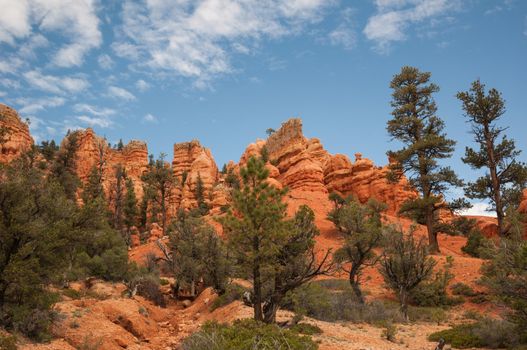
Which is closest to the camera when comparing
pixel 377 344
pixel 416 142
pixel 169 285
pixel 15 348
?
pixel 15 348

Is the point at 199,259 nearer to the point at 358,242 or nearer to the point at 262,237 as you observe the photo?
the point at 358,242

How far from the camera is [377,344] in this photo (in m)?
13.4

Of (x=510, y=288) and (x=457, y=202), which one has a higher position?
(x=457, y=202)

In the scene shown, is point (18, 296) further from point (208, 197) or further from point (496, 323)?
point (208, 197)

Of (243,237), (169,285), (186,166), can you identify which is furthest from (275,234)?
(186,166)

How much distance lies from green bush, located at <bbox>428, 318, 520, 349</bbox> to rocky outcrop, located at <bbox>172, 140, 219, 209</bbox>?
152 feet

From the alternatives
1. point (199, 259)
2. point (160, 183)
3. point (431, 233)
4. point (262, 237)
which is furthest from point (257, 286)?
point (160, 183)

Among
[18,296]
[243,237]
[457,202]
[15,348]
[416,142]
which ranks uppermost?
[416,142]

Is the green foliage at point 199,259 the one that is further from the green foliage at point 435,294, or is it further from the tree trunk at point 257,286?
the green foliage at point 435,294

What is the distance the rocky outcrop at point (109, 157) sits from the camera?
254 feet

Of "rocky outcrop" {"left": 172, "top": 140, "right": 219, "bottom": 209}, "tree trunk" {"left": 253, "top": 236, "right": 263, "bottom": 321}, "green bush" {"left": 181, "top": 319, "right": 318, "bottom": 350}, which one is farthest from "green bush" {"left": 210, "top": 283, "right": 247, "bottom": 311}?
"rocky outcrop" {"left": 172, "top": 140, "right": 219, "bottom": 209}

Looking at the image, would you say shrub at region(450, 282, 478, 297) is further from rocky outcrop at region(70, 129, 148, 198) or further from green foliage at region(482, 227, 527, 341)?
rocky outcrop at region(70, 129, 148, 198)

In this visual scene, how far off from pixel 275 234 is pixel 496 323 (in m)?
8.24

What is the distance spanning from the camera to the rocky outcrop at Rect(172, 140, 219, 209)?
69375mm
